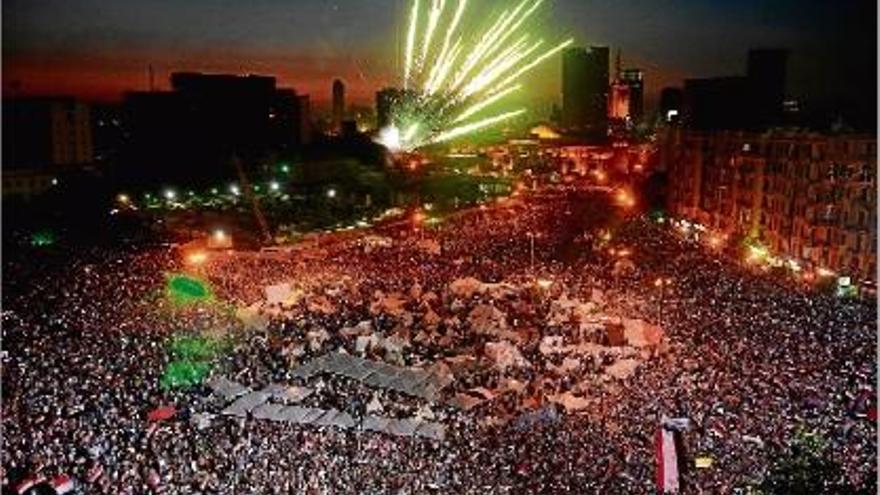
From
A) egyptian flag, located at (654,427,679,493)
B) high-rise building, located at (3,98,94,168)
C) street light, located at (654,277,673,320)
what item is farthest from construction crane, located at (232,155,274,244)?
egyptian flag, located at (654,427,679,493)

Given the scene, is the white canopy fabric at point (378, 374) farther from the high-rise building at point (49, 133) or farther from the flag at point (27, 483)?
the high-rise building at point (49, 133)

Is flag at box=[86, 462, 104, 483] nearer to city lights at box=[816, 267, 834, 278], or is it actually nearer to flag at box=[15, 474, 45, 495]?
flag at box=[15, 474, 45, 495]

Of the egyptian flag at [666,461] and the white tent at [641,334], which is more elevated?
the white tent at [641,334]

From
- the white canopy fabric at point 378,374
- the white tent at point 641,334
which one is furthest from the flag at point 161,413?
the white tent at point 641,334

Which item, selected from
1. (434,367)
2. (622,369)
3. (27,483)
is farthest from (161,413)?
(622,369)

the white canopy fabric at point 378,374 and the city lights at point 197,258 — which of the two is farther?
the city lights at point 197,258

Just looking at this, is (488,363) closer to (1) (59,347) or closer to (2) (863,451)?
(2) (863,451)
